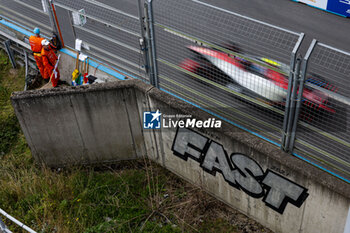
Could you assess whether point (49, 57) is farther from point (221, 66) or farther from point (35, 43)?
point (221, 66)

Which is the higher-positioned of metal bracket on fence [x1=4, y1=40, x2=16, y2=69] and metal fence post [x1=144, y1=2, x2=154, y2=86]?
metal fence post [x1=144, y1=2, x2=154, y2=86]

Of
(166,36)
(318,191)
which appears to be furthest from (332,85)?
(166,36)

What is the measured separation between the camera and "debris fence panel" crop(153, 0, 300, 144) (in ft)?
22.2

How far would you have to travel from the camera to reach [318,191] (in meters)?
6.64

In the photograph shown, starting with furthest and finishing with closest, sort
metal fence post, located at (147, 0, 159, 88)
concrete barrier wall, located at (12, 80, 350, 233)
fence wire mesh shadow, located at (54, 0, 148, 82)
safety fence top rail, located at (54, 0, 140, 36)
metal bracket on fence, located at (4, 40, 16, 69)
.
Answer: metal bracket on fence, located at (4, 40, 16, 69), fence wire mesh shadow, located at (54, 0, 148, 82), safety fence top rail, located at (54, 0, 140, 36), metal fence post, located at (147, 0, 159, 88), concrete barrier wall, located at (12, 80, 350, 233)

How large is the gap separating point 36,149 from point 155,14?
13.6 feet

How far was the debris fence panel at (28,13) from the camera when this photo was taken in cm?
1077

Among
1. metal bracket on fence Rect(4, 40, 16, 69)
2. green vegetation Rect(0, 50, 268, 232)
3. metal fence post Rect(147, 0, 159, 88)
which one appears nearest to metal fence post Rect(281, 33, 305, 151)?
green vegetation Rect(0, 50, 268, 232)

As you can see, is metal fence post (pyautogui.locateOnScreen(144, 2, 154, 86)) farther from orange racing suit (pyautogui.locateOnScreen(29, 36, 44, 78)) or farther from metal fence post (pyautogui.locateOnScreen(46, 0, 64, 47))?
orange racing suit (pyautogui.locateOnScreen(29, 36, 44, 78))

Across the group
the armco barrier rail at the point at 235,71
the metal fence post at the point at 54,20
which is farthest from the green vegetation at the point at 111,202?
the metal fence post at the point at 54,20

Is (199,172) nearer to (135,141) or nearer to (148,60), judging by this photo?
(135,141)

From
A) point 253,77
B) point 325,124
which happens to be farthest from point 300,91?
point 253,77

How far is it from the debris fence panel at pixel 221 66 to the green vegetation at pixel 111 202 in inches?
73.9

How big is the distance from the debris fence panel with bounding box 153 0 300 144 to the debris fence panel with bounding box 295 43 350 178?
379 millimetres
